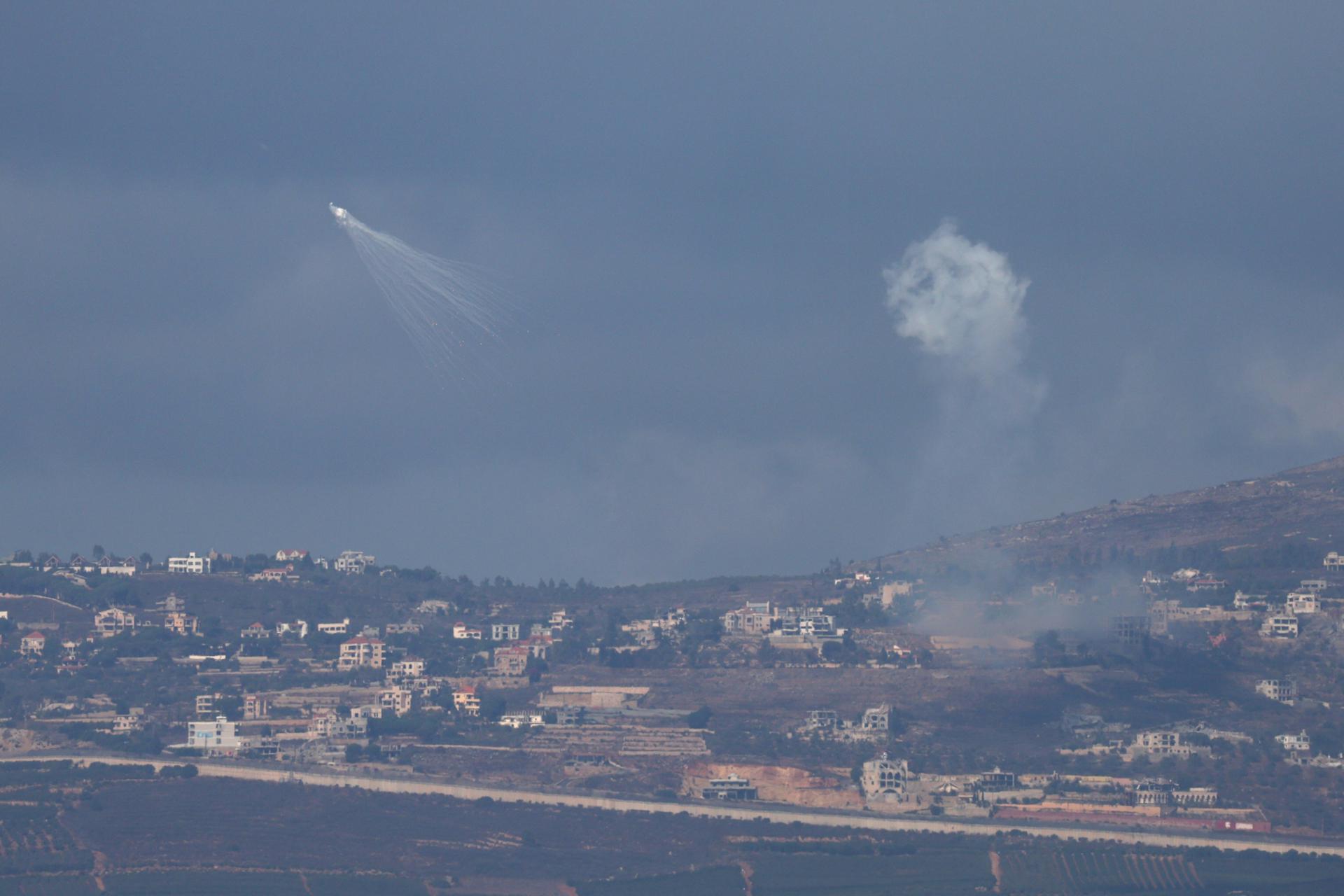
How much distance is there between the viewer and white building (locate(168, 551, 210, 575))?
150 meters

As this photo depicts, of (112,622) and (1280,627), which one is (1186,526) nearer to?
(1280,627)

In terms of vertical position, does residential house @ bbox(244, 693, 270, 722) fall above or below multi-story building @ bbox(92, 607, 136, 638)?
below

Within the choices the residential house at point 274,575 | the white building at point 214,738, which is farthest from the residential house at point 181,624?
the white building at point 214,738

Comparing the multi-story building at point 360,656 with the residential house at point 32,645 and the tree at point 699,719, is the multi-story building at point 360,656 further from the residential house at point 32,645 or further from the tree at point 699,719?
the tree at point 699,719

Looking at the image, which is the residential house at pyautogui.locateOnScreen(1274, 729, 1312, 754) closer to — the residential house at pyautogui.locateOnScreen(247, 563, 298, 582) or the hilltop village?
the hilltop village

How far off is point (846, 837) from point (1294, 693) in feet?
82.0

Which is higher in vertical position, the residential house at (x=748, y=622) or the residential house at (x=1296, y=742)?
the residential house at (x=748, y=622)

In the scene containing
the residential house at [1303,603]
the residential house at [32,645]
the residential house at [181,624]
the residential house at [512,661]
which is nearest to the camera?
the residential house at [1303,603]

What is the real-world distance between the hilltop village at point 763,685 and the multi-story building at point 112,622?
0.84 ft

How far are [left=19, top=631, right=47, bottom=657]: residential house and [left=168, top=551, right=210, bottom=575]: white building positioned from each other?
17.9 meters

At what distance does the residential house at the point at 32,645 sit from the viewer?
12888 centimetres

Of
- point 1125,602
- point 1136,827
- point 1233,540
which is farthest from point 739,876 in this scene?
point 1233,540

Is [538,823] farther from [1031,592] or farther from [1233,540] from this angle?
[1233,540]

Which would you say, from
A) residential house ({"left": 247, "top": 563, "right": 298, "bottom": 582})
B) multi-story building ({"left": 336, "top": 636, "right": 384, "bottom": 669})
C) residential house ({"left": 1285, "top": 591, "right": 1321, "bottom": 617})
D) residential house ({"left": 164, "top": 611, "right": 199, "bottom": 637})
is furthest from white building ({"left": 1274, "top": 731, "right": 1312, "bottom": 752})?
residential house ({"left": 247, "top": 563, "right": 298, "bottom": 582})
